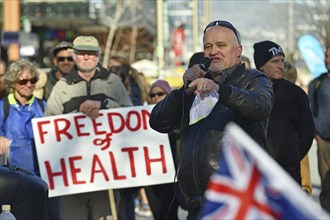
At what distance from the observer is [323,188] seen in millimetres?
9344

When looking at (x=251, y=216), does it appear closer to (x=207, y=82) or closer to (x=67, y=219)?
(x=207, y=82)

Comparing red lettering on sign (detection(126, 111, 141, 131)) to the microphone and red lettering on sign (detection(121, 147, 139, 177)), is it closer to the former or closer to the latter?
red lettering on sign (detection(121, 147, 139, 177))

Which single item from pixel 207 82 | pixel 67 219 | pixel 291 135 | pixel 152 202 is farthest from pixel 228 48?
pixel 152 202

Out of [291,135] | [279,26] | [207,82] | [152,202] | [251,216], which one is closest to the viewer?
[251,216]

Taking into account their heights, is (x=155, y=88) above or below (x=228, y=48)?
below

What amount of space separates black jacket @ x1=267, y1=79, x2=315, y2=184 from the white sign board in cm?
→ 125

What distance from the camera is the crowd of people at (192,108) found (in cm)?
456

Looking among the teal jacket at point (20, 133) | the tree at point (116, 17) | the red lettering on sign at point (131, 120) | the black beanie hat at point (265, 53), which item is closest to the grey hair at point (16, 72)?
the teal jacket at point (20, 133)

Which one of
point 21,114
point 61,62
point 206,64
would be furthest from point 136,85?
point 206,64

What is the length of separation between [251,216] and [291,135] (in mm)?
4713

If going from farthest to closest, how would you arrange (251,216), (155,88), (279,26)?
(279,26) → (155,88) → (251,216)

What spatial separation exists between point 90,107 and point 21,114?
65 cm

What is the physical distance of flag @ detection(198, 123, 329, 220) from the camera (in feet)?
7.92

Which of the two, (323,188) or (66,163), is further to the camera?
(323,188)
